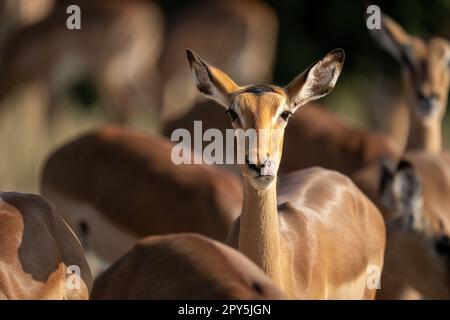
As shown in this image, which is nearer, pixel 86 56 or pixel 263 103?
pixel 263 103

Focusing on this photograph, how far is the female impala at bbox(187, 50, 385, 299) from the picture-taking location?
5.17 m

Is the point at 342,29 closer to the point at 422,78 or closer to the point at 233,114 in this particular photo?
the point at 422,78

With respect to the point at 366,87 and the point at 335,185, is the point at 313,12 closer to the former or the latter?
the point at 366,87

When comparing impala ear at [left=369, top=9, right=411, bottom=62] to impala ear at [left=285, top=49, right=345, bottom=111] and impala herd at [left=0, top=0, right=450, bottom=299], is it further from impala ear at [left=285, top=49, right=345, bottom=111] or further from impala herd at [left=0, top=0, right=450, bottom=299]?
impala ear at [left=285, top=49, right=345, bottom=111]

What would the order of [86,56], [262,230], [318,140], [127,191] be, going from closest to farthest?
[262,230]
[127,191]
[318,140]
[86,56]

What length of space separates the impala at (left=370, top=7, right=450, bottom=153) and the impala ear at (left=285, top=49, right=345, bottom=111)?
11.3 ft

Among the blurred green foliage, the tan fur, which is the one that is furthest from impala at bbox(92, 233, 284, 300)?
the blurred green foliage

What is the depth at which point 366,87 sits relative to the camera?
14508 mm

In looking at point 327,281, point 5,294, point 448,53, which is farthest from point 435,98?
point 5,294

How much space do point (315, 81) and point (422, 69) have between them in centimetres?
359

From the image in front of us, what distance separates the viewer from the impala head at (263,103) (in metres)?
5.06

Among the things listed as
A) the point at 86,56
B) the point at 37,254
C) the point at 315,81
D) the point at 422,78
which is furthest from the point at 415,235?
the point at 86,56

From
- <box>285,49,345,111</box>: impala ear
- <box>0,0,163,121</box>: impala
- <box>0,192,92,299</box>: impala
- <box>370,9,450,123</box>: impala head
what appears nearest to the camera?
<box>0,192,92,299</box>: impala

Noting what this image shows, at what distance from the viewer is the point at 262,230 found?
206 inches
